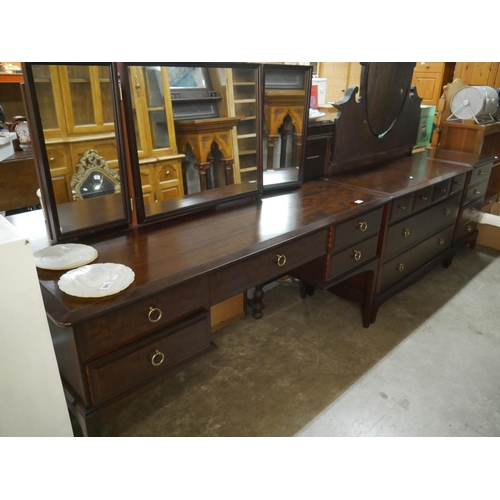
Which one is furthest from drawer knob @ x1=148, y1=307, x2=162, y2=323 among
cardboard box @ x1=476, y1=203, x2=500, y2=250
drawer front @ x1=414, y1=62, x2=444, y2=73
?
drawer front @ x1=414, y1=62, x2=444, y2=73

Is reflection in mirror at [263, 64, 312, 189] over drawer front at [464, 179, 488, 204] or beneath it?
over

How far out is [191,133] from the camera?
4.95ft

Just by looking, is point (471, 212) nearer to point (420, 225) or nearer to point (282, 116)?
point (420, 225)

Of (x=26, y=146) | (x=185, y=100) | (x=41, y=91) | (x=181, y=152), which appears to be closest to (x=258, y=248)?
(x=181, y=152)

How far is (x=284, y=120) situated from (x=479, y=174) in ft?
5.51

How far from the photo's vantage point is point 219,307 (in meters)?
2.16

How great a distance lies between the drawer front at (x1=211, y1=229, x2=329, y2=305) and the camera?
1277 millimetres

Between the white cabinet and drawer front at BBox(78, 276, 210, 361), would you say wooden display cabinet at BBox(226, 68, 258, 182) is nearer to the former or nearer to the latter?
drawer front at BBox(78, 276, 210, 361)

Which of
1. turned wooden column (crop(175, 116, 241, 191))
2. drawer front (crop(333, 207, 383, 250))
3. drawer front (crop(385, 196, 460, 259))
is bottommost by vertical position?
drawer front (crop(385, 196, 460, 259))

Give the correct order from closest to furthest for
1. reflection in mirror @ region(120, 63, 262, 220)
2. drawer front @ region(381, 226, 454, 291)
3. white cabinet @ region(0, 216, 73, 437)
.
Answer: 1. white cabinet @ region(0, 216, 73, 437)
2. reflection in mirror @ region(120, 63, 262, 220)
3. drawer front @ region(381, 226, 454, 291)

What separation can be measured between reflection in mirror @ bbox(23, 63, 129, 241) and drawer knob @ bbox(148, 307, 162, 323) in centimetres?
42

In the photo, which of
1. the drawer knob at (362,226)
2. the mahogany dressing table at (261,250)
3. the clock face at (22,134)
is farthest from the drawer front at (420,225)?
the clock face at (22,134)

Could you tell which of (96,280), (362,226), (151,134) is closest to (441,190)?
(362,226)

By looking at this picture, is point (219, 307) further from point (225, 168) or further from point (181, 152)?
point (181, 152)
